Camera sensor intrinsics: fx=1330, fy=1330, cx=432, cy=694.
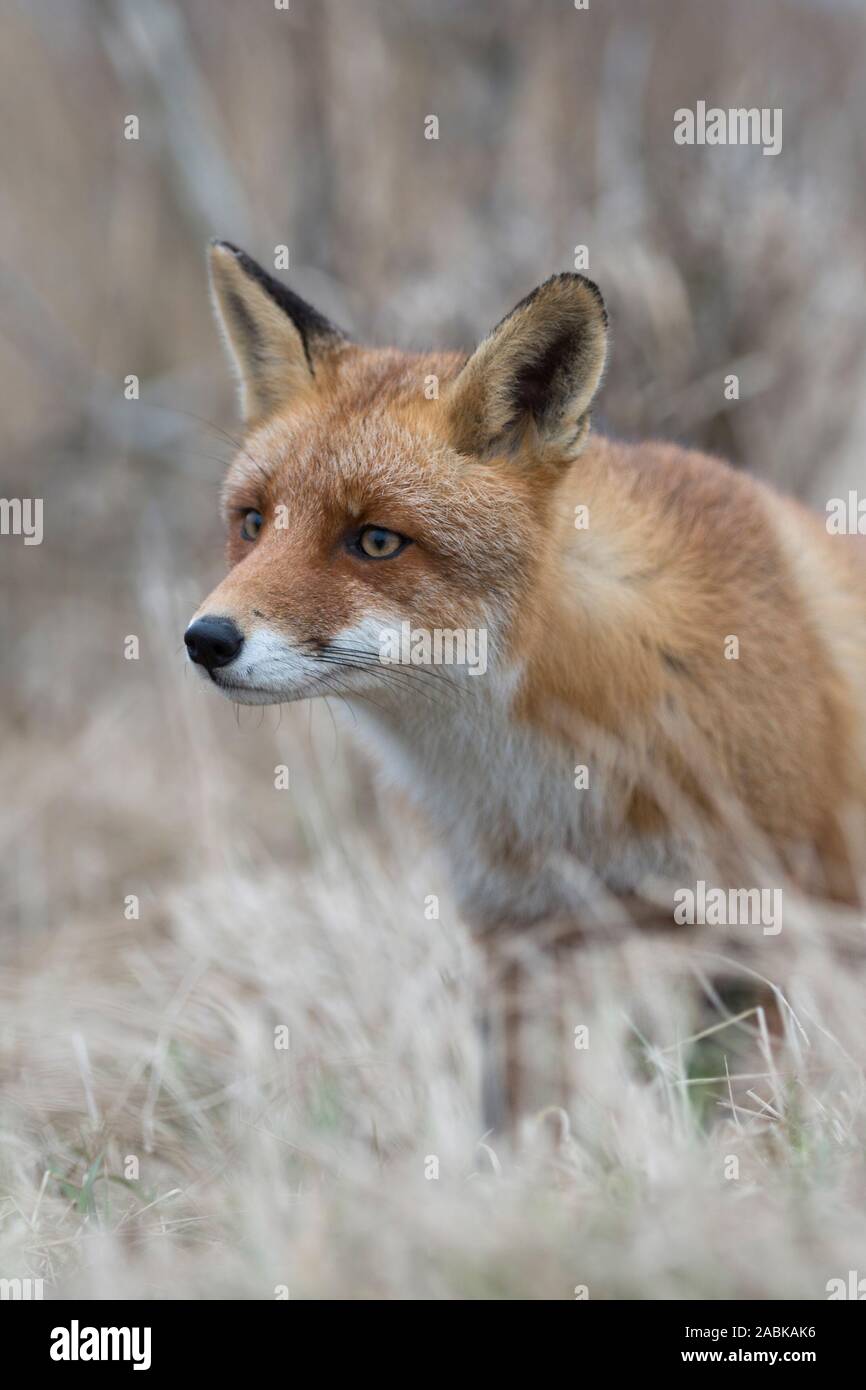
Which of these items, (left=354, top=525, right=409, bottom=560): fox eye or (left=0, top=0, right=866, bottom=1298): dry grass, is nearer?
(left=0, top=0, right=866, bottom=1298): dry grass

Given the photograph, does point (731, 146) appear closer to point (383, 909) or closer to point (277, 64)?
point (383, 909)

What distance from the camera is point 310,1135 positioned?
3479 mm

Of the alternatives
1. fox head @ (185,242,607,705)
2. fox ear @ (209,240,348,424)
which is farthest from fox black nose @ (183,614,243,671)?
fox ear @ (209,240,348,424)

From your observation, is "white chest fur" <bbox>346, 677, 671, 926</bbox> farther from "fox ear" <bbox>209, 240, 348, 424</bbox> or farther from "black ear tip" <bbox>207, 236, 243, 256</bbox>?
"black ear tip" <bbox>207, 236, 243, 256</bbox>

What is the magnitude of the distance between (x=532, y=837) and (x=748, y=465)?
3.05 m

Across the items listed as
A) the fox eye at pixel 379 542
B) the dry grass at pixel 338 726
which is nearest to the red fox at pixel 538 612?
the fox eye at pixel 379 542

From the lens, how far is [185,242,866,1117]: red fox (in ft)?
11.2

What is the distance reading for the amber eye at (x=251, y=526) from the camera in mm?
3709

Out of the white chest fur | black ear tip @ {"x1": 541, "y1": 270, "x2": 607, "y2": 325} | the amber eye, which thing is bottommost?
the white chest fur

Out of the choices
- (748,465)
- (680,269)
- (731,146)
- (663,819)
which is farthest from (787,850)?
(731,146)

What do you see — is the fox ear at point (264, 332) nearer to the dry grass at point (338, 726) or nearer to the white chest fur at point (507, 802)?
the white chest fur at point (507, 802)

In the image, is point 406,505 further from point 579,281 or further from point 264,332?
point 264,332

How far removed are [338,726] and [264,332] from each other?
1.48 metres
